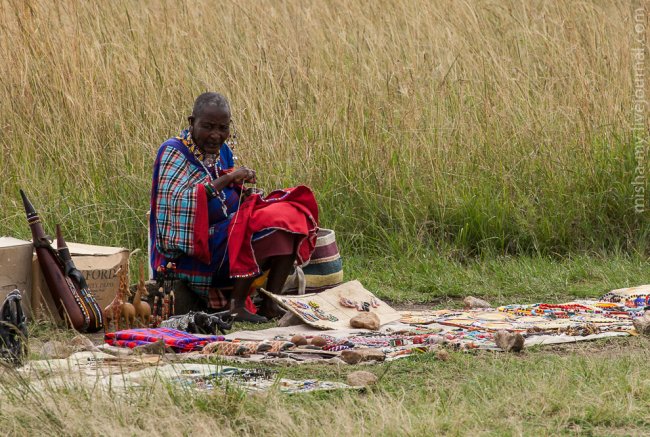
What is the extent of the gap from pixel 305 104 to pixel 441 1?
5.50 ft

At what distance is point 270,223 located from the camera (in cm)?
552

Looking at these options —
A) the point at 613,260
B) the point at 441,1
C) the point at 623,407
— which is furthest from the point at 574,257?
the point at 623,407

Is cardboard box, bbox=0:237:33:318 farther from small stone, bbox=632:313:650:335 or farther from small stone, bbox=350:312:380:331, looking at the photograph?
small stone, bbox=632:313:650:335

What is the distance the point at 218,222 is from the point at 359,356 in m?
1.56

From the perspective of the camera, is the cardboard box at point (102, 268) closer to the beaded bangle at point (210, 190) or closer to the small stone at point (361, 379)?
the beaded bangle at point (210, 190)

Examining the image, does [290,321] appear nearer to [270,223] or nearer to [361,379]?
[270,223]

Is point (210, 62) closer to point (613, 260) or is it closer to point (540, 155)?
point (540, 155)

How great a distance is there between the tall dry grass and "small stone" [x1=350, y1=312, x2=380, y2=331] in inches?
64.1

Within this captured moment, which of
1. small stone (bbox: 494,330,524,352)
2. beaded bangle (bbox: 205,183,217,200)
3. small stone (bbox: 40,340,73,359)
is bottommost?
small stone (bbox: 494,330,524,352)

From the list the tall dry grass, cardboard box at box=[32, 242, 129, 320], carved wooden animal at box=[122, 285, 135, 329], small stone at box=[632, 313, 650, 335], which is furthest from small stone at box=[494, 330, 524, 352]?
the tall dry grass

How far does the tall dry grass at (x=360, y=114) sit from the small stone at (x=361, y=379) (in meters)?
2.98

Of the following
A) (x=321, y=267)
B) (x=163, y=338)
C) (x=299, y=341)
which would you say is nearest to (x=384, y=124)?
(x=321, y=267)

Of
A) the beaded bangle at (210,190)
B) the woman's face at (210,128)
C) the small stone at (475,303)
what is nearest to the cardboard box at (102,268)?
the beaded bangle at (210,190)

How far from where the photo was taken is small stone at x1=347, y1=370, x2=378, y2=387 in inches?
150
